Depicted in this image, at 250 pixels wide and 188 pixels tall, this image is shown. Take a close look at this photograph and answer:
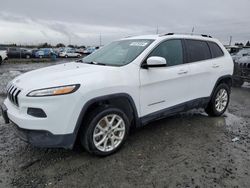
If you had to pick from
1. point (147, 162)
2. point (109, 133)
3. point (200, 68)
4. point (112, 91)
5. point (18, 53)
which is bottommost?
point (147, 162)

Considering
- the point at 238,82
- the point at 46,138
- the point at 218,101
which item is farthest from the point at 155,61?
the point at 238,82

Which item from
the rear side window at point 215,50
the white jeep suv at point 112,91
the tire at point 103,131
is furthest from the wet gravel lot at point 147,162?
the rear side window at point 215,50

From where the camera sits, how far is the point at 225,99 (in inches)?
207

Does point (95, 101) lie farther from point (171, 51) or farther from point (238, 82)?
point (238, 82)

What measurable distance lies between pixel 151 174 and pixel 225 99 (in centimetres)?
320

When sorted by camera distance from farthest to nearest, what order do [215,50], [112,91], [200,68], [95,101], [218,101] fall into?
[218,101] → [215,50] → [200,68] → [112,91] → [95,101]

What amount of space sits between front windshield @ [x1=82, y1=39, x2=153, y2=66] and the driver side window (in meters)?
0.21

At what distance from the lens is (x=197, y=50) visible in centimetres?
455

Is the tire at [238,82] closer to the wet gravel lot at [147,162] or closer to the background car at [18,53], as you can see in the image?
the wet gravel lot at [147,162]

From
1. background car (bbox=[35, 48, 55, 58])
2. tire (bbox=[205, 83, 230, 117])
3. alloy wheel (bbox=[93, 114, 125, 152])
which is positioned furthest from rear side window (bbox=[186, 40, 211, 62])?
background car (bbox=[35, 48, 55, 58])

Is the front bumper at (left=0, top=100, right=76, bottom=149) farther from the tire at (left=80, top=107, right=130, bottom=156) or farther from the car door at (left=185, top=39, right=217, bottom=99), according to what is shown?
the car door at (left=185, top=39, right=217, bottom=99)

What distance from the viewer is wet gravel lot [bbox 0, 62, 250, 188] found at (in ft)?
9.19

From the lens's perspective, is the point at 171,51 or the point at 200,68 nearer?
the point at 171,51

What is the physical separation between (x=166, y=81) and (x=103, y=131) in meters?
1.38
